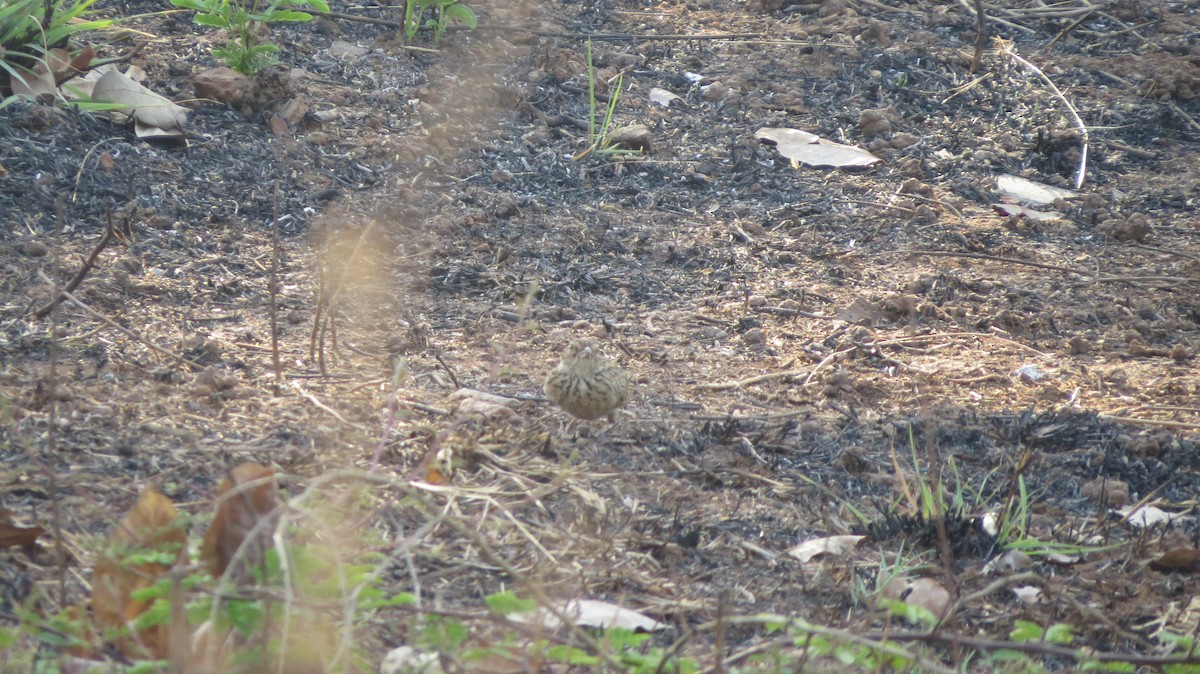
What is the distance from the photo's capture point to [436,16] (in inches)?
276

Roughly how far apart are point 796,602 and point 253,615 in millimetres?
1505

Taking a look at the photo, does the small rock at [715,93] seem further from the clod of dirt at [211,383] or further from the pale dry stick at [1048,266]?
the clod of dirt at [211,383]

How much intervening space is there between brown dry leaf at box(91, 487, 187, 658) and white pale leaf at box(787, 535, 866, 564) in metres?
1.71

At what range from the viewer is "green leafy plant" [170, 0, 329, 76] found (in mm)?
5284

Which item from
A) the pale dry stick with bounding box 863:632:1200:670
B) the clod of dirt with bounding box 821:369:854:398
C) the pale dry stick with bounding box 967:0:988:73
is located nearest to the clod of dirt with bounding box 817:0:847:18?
the pale dry stick with bounding box 967:0:988:73

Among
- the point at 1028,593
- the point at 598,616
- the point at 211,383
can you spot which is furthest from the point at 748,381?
the point at 211,383

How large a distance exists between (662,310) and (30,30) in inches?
120

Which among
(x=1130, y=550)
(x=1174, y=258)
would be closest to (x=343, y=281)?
(x=1130, y=550)

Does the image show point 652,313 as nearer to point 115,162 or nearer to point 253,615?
point 115,162

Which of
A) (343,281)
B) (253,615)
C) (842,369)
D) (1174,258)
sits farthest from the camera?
(1174,258)

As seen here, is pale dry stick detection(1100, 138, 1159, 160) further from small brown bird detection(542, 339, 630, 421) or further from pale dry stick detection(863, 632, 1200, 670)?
pale dry stick detection(863, 632, 1200, 670)

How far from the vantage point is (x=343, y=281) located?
15.7 feet

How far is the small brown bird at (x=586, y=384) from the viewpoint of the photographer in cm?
380

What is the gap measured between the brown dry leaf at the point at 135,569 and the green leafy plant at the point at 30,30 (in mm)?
3309
